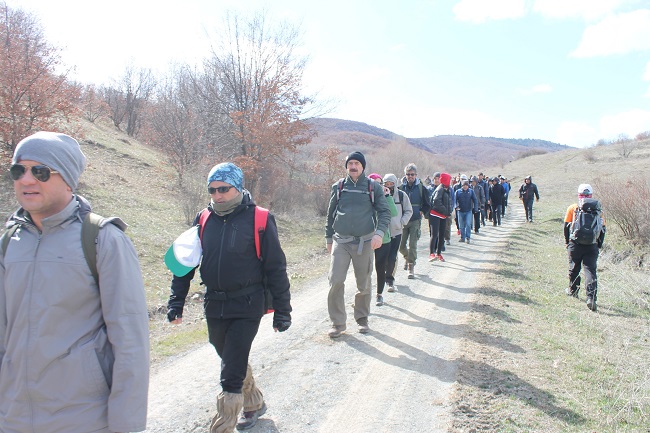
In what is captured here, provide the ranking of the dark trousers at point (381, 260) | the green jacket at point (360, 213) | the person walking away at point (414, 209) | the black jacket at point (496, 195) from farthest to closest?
the black jacket at point (496, 195) → the person walking away at point (414, 209) → the dark trousers at point (381, 260) → the green jacket at point (360, 213)

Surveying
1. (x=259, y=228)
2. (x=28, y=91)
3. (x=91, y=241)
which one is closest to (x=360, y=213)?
(x=259, y=228)

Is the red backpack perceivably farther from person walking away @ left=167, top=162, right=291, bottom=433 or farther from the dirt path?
the dirt path

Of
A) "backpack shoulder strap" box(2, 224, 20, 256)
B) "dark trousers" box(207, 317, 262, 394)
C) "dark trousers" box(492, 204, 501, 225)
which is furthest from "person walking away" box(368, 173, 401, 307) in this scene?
"dark trousers" box(492, 204, 501, 225)

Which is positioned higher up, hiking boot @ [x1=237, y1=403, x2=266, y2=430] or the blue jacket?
the blue jacket

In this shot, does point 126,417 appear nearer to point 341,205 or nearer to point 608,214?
point 341,205

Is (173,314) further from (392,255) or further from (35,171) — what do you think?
(392,255)

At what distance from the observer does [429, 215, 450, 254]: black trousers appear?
11.3 metres

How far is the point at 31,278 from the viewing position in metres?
2.07

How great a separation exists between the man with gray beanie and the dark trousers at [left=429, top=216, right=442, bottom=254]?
973cm

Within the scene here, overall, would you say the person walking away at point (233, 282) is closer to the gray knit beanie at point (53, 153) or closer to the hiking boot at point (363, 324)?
the gray knit beanie at point (53, 153)

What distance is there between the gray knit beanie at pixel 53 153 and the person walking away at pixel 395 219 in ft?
18.8

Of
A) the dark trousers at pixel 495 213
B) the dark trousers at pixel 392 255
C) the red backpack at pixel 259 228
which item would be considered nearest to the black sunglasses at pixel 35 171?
the red backpack at pixel 259 228

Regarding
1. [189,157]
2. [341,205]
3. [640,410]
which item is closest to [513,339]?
[640,410]

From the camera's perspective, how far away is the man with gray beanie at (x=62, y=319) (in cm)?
207
